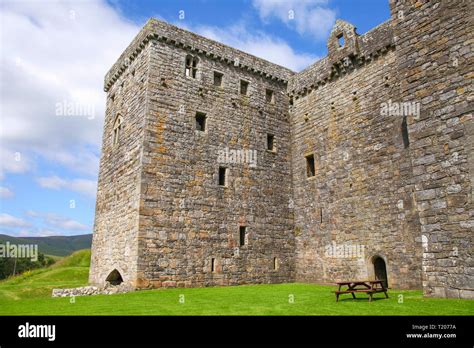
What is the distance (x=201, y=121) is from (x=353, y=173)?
723 centimetres

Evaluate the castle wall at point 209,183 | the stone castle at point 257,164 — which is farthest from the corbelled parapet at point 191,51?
the castle wall at point 209,183

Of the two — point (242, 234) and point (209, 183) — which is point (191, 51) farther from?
point (242, 234)

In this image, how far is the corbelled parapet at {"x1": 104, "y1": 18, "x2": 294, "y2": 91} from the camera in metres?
16.6

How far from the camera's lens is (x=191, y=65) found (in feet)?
57.6

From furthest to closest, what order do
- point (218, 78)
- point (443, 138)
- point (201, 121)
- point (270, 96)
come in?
point (270, 96) → point (218, 78) → point (201, 121) → point (443, 138)

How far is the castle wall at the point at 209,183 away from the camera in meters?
14.9

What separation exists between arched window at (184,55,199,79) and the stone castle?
0.14m

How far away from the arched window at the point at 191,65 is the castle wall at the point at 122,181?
6.31 ft

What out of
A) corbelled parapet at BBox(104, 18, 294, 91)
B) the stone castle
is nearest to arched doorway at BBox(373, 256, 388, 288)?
the stone castle

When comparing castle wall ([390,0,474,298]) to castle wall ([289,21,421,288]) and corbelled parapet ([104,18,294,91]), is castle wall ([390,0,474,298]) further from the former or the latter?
corbelled parapet ([104,18,294,91])

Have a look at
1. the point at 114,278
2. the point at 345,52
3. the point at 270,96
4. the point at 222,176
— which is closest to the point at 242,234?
the point at 222,176
